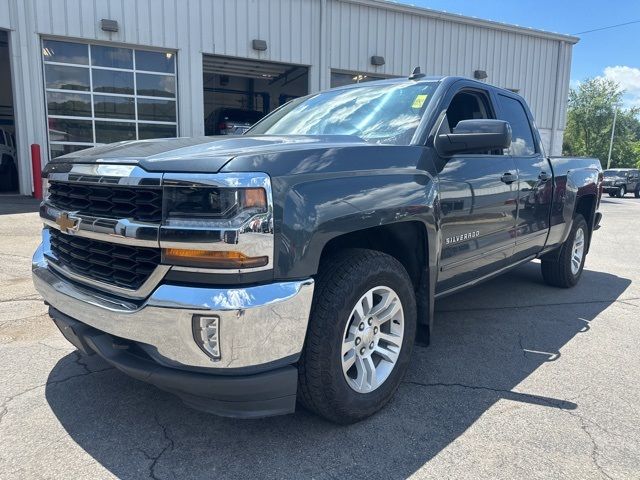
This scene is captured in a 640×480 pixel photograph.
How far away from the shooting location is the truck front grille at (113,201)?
216 centimetres

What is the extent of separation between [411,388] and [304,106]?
2.33 meters

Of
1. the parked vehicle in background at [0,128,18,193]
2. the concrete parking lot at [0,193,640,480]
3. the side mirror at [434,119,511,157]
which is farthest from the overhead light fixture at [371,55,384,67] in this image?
the side mirror at [434,119,511,157]

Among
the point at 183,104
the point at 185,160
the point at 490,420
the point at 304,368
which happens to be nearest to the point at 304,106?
the point at 185,160

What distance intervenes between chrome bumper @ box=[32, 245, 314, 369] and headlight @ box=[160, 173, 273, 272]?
0.13m

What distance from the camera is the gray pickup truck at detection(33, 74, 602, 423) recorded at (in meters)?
2.08

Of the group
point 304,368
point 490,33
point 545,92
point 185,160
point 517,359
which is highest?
point 490,33

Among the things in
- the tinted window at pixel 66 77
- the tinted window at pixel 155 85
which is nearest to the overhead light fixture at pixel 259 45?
the tinted window at pixel 155 85

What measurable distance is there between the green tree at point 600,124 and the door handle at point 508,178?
60.9 meters

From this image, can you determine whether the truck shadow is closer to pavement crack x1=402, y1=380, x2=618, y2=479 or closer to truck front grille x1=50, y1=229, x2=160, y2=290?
pavement crack x1=402, y1=380, x2=618, y2=479

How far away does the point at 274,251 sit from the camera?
6.97 ft

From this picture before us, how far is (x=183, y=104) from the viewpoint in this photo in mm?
13453

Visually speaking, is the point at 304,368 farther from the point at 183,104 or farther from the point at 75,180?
the point at 183,104

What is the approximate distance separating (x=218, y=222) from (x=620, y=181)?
29872mm

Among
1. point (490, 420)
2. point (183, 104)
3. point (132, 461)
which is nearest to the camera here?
point (132, 461)
